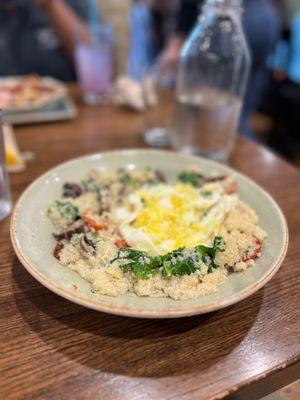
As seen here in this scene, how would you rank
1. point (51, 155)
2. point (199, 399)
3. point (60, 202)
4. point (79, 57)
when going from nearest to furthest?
point (199, 399), point (60, 202), point (51, 155), point (79, 57)

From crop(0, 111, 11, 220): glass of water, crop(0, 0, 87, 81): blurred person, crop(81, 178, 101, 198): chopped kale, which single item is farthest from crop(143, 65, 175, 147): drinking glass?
crop(0, 0, 87, 81): blurred person

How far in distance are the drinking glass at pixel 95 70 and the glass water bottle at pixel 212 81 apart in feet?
1.96

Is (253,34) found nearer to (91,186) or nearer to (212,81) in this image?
(212,81)

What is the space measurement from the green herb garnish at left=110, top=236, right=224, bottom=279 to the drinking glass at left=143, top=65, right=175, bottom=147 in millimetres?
755

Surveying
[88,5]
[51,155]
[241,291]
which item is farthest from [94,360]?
[88,5]

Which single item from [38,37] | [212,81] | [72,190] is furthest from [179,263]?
[38,37]

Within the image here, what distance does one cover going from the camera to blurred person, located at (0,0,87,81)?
2203mm

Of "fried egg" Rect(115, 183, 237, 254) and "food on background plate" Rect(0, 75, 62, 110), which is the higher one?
"fried egg" Rect(115, 183, 237, 254)

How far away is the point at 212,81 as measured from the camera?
4.27 feet

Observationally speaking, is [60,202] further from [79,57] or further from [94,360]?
[79,57]

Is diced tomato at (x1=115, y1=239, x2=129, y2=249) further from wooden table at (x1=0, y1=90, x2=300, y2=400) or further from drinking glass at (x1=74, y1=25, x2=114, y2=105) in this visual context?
drinking glass at (x1=74, y1=25, x2=114, y2=105)

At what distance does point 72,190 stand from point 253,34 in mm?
1593

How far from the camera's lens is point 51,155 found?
1.29 meters

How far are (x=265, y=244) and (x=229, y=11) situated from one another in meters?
0.80
